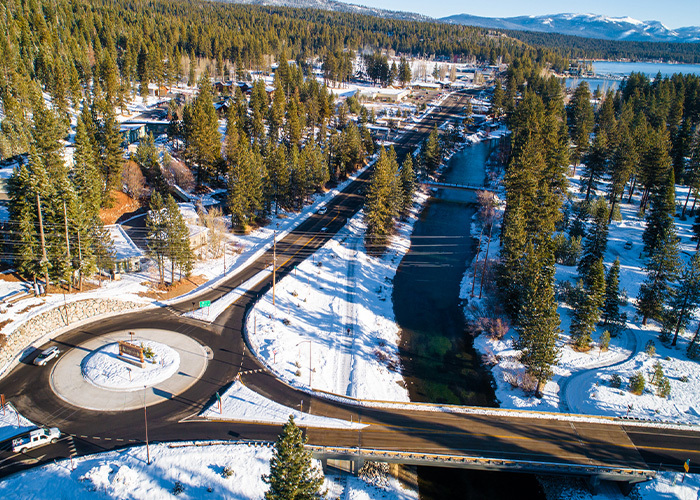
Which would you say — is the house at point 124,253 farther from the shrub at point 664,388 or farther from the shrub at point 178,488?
the shrub at point 664,388

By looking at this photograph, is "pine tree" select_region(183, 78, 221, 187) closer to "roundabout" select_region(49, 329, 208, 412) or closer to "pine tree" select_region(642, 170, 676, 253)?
"roundabout" select_region(49, 329, 208, 412)

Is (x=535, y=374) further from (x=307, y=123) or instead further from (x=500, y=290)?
(x=307, y=123)

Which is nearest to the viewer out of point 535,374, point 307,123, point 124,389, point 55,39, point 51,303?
point 124,389

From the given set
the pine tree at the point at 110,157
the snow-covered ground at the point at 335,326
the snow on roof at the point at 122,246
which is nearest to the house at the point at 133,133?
the pine tree at the point at 110,157

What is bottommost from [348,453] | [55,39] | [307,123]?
[348,453]

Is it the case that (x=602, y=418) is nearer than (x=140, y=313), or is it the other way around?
(x=602, y=418)

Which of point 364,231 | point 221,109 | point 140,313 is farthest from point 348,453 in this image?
point 221,109

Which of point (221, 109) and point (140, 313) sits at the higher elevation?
point (221, 109)
